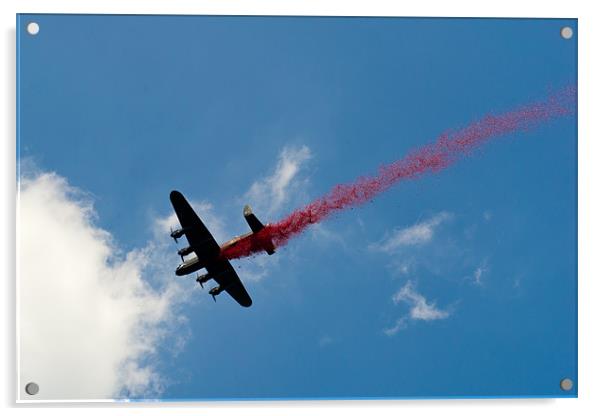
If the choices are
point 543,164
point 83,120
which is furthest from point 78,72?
point 543,164

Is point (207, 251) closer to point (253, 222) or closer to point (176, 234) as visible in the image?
point (176, 234)

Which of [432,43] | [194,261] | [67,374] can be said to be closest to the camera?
[67,374]

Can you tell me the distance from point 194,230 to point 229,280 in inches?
45.7

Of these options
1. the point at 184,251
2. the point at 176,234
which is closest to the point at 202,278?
the point at 184,251

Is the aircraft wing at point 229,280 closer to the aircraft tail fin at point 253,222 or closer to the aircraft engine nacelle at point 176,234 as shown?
the aircraft tail fin at point 253,222

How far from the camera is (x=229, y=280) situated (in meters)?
13.2

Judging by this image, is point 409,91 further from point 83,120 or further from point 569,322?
point 83,120

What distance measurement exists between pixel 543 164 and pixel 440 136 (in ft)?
5.63

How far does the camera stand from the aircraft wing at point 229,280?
1161 cm

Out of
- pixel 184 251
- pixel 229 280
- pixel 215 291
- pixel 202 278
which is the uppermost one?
pixel 184 251

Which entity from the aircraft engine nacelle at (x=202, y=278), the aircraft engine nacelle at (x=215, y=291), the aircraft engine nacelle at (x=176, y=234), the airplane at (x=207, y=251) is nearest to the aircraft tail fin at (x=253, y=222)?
the airplane at (x=207, y=251)

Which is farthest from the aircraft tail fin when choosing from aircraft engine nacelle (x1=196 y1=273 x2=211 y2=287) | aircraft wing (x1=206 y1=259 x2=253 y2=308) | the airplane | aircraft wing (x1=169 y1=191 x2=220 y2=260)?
aircraft engine nacelle (x1=196 y1=273 x2=211 y2=287)

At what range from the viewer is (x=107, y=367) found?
11.3 m

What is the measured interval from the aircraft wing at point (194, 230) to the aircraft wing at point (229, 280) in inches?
10.0
